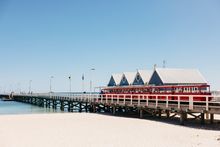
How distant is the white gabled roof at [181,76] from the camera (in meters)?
39.5

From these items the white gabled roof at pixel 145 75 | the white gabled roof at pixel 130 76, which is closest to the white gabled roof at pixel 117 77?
the white gabled roof at pixel 130 76

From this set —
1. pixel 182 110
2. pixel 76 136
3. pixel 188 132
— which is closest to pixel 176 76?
pixel 182 110

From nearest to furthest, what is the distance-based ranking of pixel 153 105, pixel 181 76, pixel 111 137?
1. pixel 111 137
2. pixel 153 105
3. pixel 181 76

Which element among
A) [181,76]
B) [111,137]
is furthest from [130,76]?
[111,137]

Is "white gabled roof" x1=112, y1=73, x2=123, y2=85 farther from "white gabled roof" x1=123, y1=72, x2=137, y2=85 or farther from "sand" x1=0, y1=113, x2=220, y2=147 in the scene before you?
"sand" x1=0, y1=113, x2=220, y2=147

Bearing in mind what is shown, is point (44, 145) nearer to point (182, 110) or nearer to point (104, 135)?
point (104, 135)

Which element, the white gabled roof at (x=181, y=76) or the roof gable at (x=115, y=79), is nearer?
the white gabled roof at (x=181, y=76)

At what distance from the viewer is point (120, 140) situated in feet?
50.7

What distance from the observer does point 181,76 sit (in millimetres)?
40531

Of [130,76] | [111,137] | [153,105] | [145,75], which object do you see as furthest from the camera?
[130,76]

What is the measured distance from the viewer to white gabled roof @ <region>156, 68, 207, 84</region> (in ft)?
129

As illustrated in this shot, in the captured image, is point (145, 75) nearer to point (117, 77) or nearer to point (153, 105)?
Result: point (117, 77)

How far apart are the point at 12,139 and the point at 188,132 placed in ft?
32.3

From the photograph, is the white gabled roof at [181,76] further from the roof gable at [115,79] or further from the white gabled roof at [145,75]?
the roof gable at [115,79]
